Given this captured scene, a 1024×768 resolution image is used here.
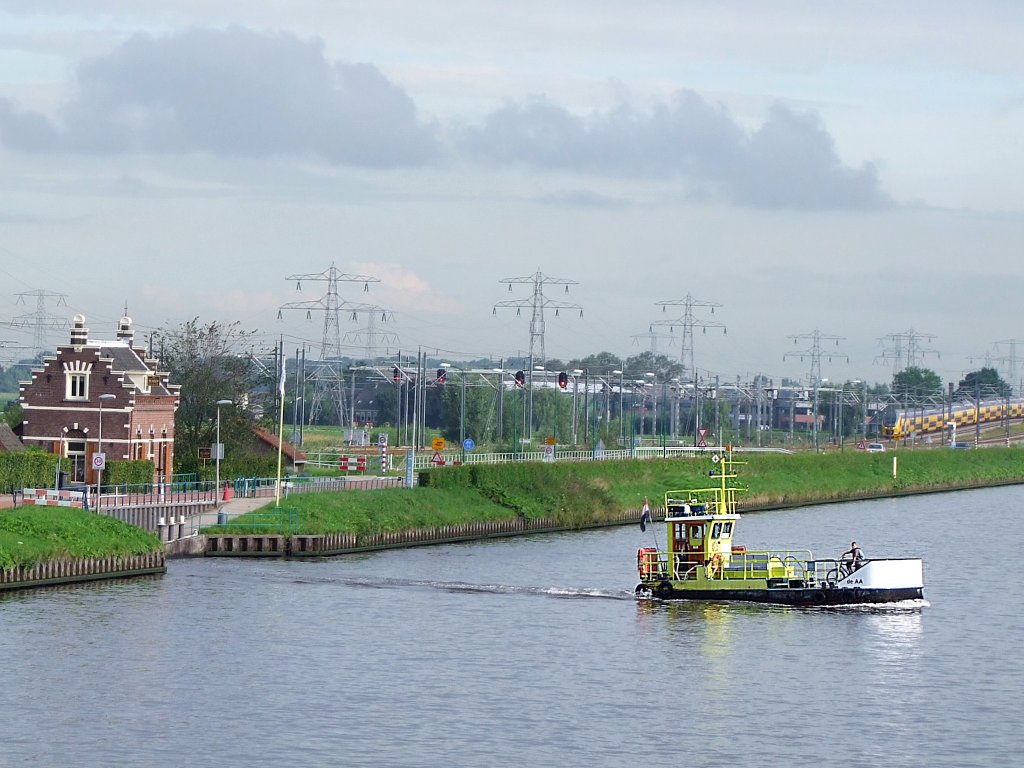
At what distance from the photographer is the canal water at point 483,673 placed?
5069 centimetres

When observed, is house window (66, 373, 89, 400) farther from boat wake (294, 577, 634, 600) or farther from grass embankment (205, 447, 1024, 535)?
boat wake (294, 577, 634, 600)

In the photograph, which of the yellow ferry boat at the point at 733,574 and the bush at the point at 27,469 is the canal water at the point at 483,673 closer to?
the yellow ferry boat at the point at 733,574

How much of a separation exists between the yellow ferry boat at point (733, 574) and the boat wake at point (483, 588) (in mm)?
2447

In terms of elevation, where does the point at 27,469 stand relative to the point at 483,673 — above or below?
above

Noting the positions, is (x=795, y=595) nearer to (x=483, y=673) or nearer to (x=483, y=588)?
(x=483, y=588)

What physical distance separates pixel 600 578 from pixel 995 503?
8138cm

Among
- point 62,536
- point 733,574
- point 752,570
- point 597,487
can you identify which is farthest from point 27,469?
point 597,487

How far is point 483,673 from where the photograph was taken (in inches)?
2416

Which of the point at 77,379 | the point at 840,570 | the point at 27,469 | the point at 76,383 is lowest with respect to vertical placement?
the point at 840,570

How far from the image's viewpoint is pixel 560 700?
57219mm

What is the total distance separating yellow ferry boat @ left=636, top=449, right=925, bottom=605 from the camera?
77562 millimetres

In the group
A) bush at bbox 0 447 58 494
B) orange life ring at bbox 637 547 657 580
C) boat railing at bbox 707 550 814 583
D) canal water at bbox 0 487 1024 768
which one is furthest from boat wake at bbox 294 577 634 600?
bush at bbox 0 447 58 494

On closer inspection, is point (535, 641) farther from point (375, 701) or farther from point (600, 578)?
point (600, 578)

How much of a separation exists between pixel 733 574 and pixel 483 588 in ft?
38.7
